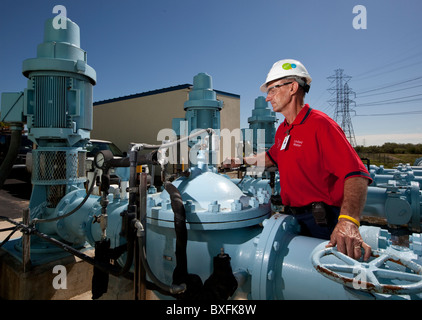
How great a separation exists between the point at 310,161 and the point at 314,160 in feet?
0.07

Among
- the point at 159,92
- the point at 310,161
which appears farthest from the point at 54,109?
the point at 159,92

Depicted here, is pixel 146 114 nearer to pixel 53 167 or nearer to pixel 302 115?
pixel 53 167

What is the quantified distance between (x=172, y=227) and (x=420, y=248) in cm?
105

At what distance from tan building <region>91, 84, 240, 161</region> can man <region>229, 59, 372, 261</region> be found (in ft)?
29.9

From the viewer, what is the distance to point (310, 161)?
1.39 m

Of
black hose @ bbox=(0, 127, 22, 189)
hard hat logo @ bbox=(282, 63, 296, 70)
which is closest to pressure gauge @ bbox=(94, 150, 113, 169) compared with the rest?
hard hat logo @ bbox=(282, 63, 296, 70)

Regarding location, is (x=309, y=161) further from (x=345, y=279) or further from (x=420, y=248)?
(x=345, y=279)

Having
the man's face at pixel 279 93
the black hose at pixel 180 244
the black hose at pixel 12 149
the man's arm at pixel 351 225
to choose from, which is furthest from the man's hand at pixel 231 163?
the black hose at pixel 12 149

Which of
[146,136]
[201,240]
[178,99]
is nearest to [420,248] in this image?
[201,240]

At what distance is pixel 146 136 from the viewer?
39.6 ft

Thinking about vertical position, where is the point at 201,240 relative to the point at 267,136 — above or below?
below

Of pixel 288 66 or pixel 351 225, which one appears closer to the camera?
pixel 351 225

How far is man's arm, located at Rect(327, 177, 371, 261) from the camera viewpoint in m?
0.95

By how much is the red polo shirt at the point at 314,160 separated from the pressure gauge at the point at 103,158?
39.9 inches
